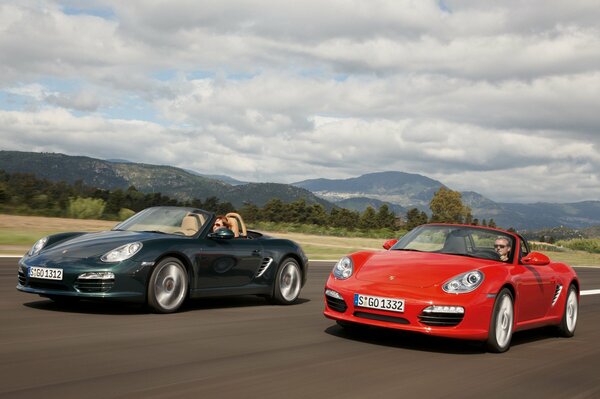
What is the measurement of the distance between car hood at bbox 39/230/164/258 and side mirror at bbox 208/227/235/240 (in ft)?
2.58

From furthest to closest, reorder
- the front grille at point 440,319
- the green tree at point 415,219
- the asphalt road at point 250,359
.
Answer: the green tree at point 415,219 → the front grille at point 440,319 → the asphalt road at point 250,359

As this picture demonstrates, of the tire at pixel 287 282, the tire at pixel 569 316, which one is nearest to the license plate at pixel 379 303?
the tire at pixel 569 316

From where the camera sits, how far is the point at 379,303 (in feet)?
23.2

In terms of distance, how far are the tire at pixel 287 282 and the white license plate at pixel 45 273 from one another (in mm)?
3397

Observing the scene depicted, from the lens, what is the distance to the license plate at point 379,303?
7.01m

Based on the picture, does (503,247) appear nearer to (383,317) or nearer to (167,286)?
(383,317)

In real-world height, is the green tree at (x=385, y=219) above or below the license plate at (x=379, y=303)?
above

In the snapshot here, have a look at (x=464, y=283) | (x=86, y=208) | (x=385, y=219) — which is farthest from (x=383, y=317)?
(x=385, y=219)

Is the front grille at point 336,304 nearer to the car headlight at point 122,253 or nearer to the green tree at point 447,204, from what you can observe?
the car headlight at point 122,253

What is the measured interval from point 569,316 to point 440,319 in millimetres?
3098

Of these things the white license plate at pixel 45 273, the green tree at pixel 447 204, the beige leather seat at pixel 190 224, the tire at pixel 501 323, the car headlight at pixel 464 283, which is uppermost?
the green tree at pixel 447 204

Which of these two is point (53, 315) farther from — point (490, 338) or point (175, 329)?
point (490, 338)

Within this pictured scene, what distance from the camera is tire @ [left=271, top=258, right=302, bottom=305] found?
34.8ft

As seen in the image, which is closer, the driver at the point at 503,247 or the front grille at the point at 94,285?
the front grille at the point at 94,285
